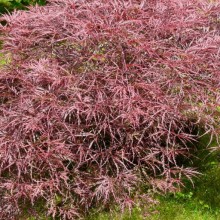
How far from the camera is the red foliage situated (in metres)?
3.41

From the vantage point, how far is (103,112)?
3391 mm

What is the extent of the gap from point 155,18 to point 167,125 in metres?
1.04

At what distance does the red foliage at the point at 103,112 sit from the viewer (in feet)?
11.2

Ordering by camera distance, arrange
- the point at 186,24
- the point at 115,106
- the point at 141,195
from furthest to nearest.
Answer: the point at 186,24
the point at 141,195
the point at 115,106

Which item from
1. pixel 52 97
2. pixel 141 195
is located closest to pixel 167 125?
pixel 141 195

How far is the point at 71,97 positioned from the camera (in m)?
3.45

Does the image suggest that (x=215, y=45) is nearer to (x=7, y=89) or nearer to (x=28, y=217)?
(x=7, y=89)

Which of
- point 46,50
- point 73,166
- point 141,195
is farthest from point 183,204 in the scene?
point 46,50

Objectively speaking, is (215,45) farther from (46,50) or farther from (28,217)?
(28,217)

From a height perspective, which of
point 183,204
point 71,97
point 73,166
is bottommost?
point 183,204

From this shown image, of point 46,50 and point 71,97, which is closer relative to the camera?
point 71,97

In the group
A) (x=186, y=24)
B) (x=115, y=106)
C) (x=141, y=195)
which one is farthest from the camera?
(x=186, y=24)

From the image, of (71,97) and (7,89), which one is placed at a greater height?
(71,97)

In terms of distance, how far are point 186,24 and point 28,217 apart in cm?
214
